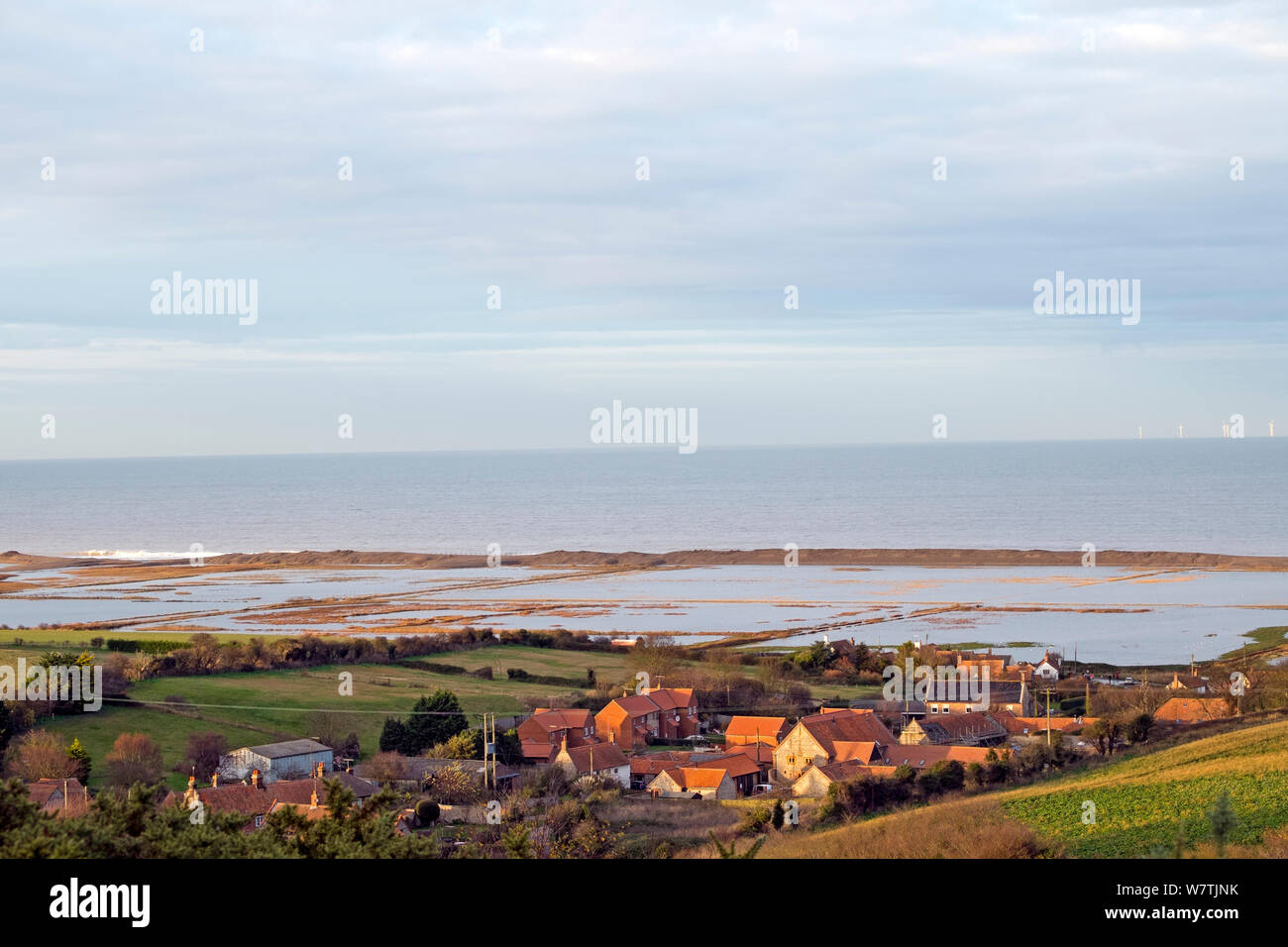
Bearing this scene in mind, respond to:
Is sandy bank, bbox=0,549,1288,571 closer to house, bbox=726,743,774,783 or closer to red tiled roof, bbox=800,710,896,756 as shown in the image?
red tiled roof, bbox=800,710,896,756

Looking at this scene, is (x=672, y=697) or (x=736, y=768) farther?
(x=672, y=697)

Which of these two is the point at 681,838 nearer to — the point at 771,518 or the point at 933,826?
the point at 933,826

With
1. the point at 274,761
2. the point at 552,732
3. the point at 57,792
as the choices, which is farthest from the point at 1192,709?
the point at 57,792

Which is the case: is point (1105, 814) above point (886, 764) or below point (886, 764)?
above

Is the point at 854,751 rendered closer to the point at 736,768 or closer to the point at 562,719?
the point at 736,768

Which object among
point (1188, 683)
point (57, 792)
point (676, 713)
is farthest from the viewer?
point (1188, 683)

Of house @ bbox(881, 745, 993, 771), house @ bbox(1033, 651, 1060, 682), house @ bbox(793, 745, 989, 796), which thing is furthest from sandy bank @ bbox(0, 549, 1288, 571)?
house @ bbox(793, 745, 989, 796)

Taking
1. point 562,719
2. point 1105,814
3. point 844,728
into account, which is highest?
point 1105,814
